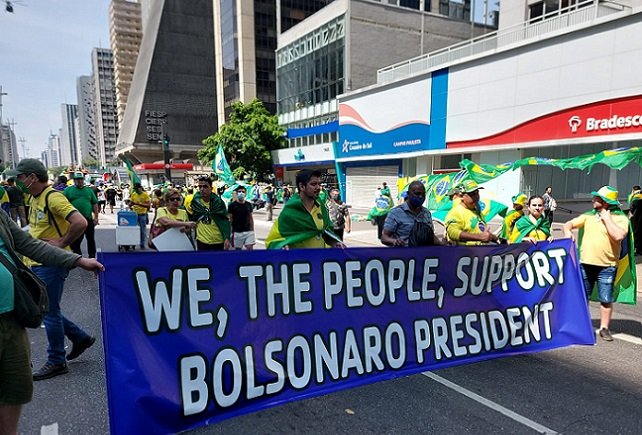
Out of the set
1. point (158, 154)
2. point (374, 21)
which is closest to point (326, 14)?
point (374, 21)

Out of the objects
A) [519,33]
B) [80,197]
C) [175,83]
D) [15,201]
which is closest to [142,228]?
[80,197]

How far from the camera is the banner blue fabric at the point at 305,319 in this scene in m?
2.64

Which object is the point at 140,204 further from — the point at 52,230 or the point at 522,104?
the point at 522,104

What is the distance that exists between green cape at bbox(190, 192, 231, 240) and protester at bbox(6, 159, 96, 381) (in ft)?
6.58

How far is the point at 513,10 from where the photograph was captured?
22.9 m

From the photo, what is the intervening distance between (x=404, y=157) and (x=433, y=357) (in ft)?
67.5

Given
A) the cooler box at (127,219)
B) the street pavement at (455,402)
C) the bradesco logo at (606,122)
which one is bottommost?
the street pavement at (455,402)

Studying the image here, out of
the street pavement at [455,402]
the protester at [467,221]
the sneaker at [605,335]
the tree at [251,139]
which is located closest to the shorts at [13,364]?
the street pavement at [455,402]

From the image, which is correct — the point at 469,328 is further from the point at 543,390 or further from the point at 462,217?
the point at 462,217

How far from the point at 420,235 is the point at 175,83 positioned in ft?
287

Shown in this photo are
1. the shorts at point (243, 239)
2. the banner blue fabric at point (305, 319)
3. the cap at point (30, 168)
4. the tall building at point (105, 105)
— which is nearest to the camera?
the banner blue fabric at point (305, 319)

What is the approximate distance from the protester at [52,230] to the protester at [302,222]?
5.58ft

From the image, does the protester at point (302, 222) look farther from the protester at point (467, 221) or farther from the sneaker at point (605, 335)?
the sneaker at point (605, 335)

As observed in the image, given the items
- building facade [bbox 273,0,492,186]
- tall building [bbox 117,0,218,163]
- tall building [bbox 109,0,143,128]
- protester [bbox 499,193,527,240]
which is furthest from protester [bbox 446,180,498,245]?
tall building [bbox 109,0,143,128]
